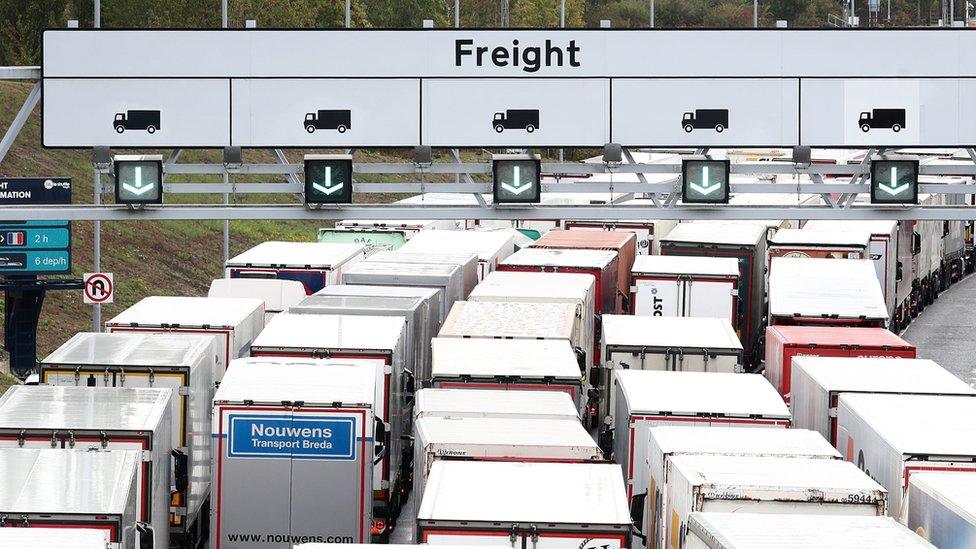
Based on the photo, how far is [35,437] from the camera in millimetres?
16734

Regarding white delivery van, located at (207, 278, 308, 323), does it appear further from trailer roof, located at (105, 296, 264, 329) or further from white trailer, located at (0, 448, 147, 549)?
white trailer, located at (0, 448, 147, 549)

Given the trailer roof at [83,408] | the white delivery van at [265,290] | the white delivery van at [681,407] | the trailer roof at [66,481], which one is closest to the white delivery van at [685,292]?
the white delivery van at [265,290]

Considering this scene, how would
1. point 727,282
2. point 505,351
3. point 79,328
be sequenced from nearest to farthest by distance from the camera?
point 505,351 < point 727,282 < point 79,328

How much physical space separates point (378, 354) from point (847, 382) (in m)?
5.64

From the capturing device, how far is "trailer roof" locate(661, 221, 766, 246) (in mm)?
33406

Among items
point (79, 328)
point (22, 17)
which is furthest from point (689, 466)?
point (22, 17)

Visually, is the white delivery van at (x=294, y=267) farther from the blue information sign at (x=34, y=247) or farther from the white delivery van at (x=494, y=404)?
the white delivery van at (x=494, y=404)

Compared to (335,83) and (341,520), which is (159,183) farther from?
(341,520)

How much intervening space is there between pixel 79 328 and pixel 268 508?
21.1m

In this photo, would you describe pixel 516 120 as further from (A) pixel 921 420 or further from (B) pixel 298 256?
(B) pixel 298 256

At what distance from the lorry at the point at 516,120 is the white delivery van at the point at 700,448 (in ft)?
15.1

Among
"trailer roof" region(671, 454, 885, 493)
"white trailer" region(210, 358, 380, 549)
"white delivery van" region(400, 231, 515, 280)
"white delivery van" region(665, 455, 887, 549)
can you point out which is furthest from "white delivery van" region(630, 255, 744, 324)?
"white delivery van" region(665, 455, 887, 549)

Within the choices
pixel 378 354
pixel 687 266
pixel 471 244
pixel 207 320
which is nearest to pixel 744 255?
pixel 687 266

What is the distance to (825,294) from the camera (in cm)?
Answer: 2834
